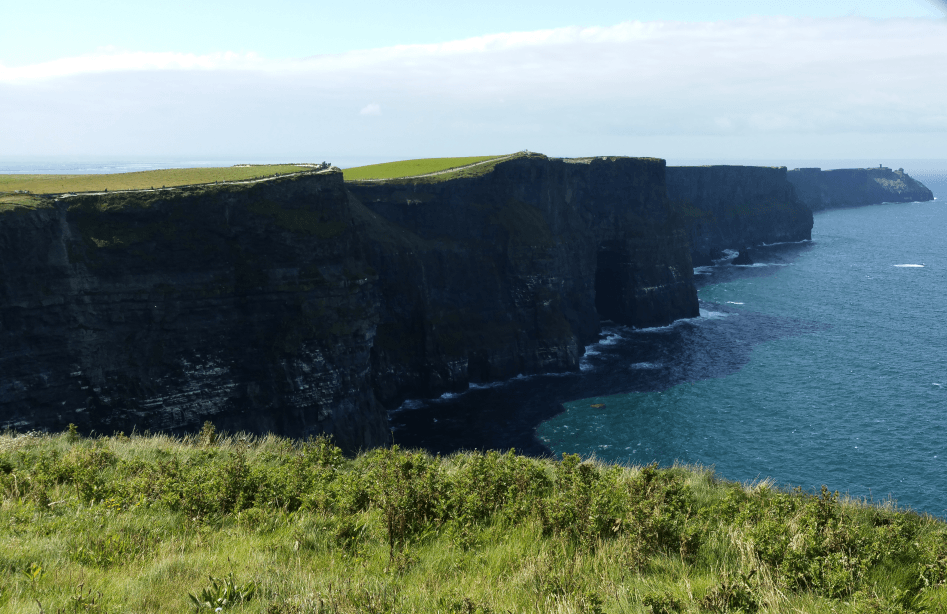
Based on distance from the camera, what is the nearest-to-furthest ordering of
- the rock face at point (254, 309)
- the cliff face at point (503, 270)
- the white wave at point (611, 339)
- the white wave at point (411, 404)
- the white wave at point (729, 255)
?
the rock face at point (254, 309) < the white wave at point (411, 404) < the cliff face at point (503, 270) < the white wave at point (611, 339) < the white wave at point (729, 255)

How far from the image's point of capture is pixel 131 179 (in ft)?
210

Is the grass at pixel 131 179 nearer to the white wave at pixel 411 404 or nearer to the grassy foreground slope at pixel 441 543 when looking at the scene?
the white wave at pixel 411 404

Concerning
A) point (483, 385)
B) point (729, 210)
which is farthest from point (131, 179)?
point (729, 210)

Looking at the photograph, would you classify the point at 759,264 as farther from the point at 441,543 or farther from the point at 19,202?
the point at 441,543

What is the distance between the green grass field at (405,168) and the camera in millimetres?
92750

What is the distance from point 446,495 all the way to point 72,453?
10.4 meters

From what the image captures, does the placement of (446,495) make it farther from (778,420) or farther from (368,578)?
(778,420)

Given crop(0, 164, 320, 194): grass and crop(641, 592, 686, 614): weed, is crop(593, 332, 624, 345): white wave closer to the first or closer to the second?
crop(0, 164, 320, 194): grass

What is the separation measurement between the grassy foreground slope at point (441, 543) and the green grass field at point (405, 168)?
A: 78.9 m

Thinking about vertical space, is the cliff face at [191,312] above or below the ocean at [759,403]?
above

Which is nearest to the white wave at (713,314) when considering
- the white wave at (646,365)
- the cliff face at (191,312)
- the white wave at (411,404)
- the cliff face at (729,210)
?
the white wave at (646,365)

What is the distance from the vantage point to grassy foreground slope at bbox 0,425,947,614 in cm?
799

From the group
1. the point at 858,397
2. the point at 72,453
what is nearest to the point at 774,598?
the point at 72,453

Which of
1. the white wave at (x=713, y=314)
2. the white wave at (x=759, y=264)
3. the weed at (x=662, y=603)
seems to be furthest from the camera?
the white wave at (x=759, y=264)
